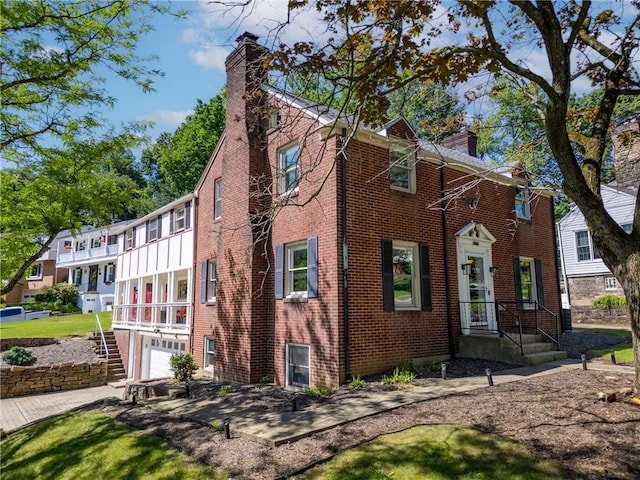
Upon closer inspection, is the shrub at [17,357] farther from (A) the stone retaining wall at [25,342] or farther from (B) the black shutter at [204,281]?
(B) the black shutter at [204,281]

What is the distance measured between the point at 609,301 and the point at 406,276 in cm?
1833

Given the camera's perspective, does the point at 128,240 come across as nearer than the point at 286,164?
No

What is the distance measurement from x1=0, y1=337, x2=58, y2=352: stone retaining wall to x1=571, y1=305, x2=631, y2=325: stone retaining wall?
2972 centimetres

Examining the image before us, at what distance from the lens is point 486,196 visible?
1492 cm

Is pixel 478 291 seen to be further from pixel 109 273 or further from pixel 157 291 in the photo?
pixel 109 273

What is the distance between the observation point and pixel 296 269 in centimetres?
1184

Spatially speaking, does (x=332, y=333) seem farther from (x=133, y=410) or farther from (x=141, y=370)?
(x=141, y=370)

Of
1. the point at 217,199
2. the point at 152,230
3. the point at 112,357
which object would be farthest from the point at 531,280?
the point at 112,357

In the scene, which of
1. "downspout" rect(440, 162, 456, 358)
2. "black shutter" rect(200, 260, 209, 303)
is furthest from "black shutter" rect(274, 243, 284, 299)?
"black shutter" rect(200, 260, 209, 303)

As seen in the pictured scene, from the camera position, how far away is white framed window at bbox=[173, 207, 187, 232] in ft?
65.3

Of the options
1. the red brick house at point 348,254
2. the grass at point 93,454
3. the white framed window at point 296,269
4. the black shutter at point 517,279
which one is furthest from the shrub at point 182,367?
the black shutter at point 517,279

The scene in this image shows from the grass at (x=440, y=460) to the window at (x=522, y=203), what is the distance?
12.2m

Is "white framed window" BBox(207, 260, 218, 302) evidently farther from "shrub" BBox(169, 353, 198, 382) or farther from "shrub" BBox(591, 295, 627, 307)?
"shrub" BBox(591, 295, 627, 307)

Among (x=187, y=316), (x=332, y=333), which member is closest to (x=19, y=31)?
(x=332, y=333)
